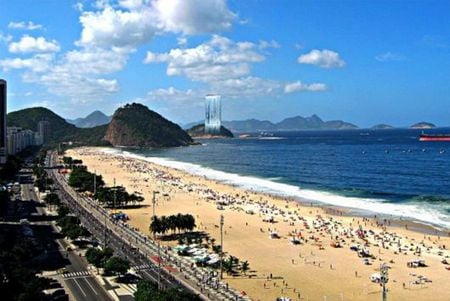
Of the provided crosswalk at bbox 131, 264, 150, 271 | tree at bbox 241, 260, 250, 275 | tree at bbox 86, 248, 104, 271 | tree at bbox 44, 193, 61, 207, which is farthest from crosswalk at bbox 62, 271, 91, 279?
tree at bbox 44, 193, 61, 207

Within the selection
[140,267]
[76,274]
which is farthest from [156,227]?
[76,274]

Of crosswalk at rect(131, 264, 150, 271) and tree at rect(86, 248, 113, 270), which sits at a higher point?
tree at rect(86, 248, 113, 270)

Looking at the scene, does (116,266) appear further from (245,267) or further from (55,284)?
(245,267)

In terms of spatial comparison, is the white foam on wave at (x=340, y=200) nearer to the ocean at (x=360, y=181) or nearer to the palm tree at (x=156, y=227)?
→ the ocean at (x=360, y=181)

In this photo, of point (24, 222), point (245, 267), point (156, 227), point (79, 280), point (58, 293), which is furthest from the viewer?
point (24, 222)

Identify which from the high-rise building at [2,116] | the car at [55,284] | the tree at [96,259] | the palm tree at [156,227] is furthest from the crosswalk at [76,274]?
the high-rise building at [2,116]

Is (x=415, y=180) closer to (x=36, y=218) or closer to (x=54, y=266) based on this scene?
(x=36, y=218)

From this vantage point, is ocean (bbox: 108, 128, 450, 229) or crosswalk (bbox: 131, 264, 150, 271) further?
ocean (bbox: 108, 128, 450, 229)

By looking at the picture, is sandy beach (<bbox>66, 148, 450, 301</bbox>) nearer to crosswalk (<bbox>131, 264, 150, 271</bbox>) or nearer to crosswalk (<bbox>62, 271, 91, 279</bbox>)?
crosswalk (<bbox>131, 264, 150, 271</bbox>)
